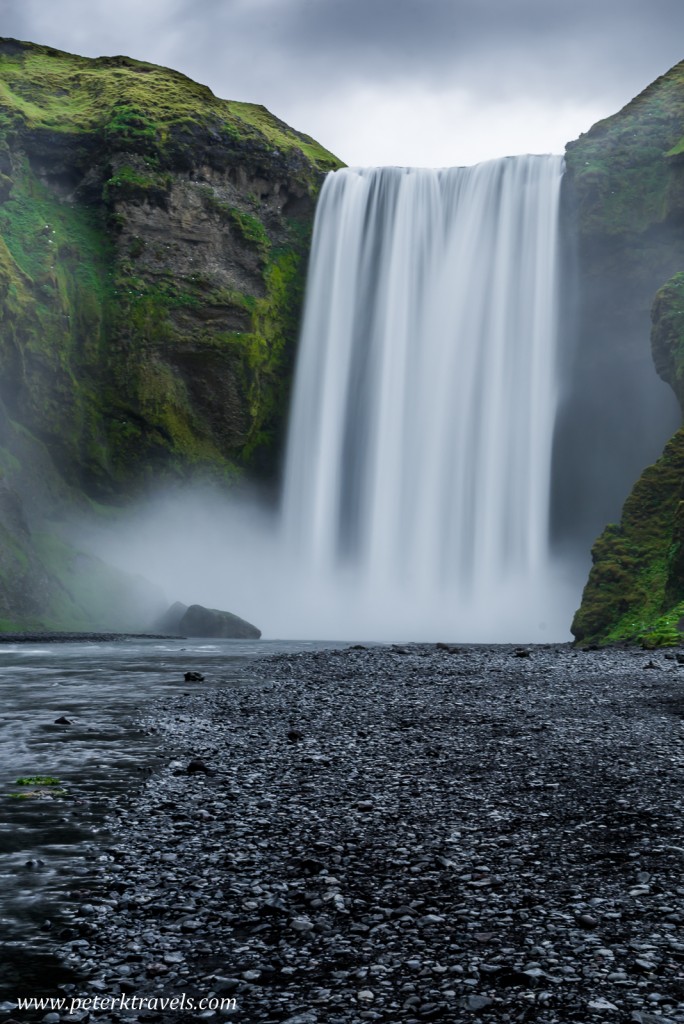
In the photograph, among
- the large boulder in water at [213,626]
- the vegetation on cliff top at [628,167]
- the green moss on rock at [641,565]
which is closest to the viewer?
the green moss on rock at [641,565]

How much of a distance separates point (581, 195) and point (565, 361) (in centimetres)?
1003

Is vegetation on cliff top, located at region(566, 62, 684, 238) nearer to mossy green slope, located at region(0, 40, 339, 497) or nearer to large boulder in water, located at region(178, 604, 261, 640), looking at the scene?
mossy green slope, located at region(0, 40, 339, 497)

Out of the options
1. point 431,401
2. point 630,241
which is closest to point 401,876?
point 431,401

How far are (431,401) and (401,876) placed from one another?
1838 inches

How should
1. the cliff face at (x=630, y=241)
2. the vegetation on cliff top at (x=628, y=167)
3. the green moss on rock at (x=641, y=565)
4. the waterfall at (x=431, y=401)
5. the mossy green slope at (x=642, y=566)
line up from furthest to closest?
the vegetation on cliff top at (x=628, y=167)
the cliff face at (x=630, y=241)
the waterfall at (x=431, y=401)
the green moss on rock at (x=641, y=565)
the mossy green slope at (x=642, y=566)

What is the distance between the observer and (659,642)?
1035 inches

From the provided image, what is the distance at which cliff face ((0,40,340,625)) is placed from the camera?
53594 millimetres

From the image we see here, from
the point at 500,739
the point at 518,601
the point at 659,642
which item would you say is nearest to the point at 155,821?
the point at 500,739

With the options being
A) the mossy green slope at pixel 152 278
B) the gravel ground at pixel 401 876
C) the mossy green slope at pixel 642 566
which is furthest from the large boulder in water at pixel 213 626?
the gravel ground at pixel 401 876

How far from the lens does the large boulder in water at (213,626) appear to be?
42094 millimetres

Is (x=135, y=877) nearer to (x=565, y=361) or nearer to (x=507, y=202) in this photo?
(x=565, y=361)

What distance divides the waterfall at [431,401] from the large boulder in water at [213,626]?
9095 millimetres

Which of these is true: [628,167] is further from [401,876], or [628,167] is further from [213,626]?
[401,876]

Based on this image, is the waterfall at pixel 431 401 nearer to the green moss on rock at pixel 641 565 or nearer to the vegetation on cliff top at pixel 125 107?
the vegetation on cliff top at pixel 125 107
